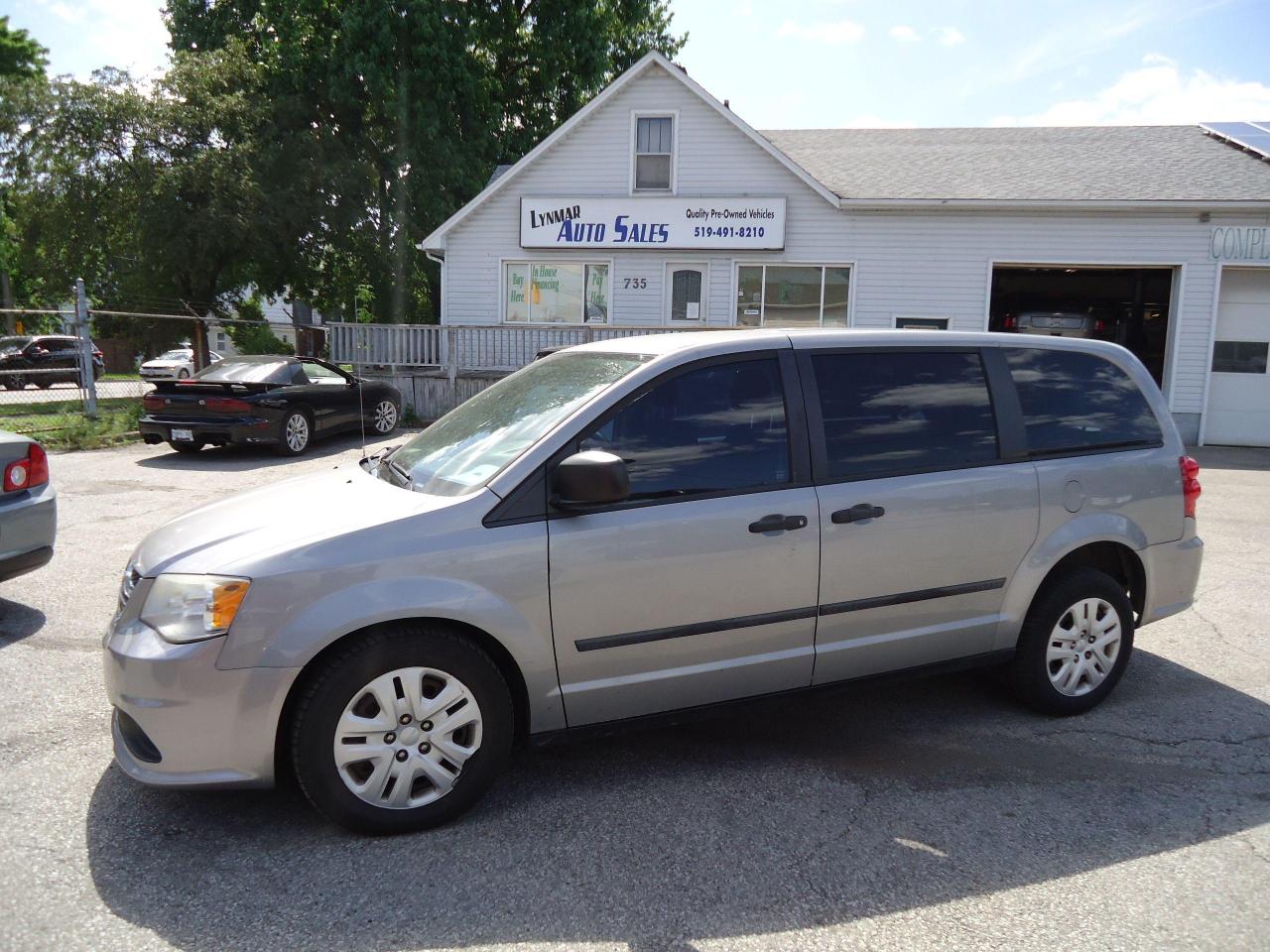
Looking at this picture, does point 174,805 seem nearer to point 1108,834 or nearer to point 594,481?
point 594,481

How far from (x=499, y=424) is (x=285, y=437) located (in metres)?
9.46

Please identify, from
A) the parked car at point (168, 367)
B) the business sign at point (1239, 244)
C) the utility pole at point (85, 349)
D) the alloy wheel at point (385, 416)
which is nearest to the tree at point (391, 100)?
the parked car at point (168, 367)

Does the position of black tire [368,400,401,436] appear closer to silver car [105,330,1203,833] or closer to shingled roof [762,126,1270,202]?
shingled roof [762,126,1270,202]

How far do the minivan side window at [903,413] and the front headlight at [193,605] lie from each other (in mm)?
2239

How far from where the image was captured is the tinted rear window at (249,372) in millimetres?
12219

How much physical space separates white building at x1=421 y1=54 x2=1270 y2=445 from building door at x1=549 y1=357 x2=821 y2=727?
1388cm

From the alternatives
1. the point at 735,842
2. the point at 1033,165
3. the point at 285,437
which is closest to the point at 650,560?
the point at 735,842

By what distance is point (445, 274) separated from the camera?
1845 cm

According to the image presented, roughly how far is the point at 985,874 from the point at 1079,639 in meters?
1.63

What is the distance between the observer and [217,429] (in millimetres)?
11867

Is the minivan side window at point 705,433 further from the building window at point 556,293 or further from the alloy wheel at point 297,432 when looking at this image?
the building window at point 556,293

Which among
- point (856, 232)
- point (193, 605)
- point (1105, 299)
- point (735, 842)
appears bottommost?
point (735, 842)

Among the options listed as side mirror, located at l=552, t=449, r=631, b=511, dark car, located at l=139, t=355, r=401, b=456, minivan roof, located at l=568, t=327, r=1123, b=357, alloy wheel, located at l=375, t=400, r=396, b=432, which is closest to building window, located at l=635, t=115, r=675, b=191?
alloy wheel, located at l=375, t=400, r=396, b=432

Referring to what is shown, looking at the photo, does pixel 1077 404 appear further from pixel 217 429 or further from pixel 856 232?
pixel 856 232
